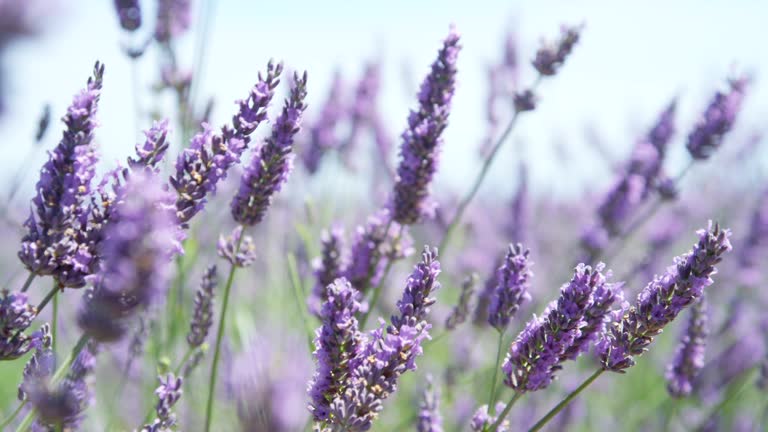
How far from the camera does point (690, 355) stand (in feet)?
8.37

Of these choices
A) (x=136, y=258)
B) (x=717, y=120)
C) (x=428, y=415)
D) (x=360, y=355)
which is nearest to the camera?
(x=136, y=258)

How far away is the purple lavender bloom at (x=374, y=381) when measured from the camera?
150cm

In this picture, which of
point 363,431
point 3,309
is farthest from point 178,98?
point 363,431

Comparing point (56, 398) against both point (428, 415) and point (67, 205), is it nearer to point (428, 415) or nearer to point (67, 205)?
point (67, 205)

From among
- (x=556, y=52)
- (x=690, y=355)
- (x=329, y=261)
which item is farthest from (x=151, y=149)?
(x=690, y=355)

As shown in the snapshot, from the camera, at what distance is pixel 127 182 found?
1.49 meters

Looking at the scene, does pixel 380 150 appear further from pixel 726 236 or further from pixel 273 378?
pixel 273 378

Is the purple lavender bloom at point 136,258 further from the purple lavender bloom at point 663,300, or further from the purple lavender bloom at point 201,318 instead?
the purple lavender bloom at point 663,300

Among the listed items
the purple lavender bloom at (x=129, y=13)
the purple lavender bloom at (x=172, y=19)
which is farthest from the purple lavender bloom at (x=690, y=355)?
the purple lavender bloom at (x=172, y=19)

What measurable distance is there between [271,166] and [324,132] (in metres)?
2.45

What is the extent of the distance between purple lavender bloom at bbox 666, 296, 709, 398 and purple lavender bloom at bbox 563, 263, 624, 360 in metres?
0.96

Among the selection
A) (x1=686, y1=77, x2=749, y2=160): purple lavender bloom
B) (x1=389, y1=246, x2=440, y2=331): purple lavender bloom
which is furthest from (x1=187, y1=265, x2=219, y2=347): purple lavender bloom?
(x1=686, y1=77, x2=749, y2=160): purple lavender bloom

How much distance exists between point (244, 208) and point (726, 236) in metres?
1.27

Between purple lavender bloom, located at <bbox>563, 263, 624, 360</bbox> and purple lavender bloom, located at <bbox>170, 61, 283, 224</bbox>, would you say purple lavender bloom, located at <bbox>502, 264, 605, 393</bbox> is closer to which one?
purple lavender bloom, located at <bbox>563, 263, 624, 360</bbox>
